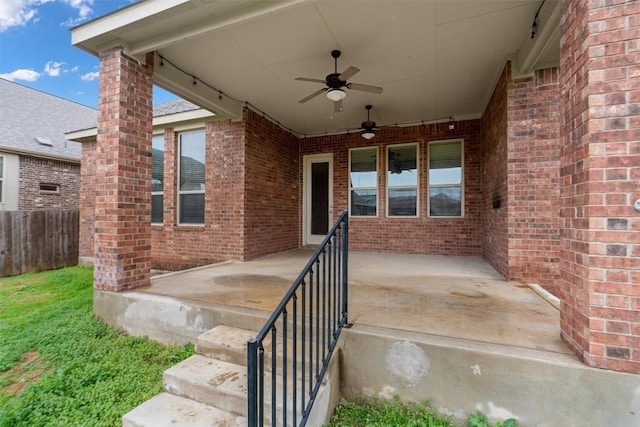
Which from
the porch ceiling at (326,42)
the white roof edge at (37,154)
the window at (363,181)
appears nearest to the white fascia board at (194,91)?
the porch ceiling at (326,42)

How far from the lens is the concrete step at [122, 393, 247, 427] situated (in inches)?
67.5

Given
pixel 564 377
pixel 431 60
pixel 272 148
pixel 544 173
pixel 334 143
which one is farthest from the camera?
pixel 334 143

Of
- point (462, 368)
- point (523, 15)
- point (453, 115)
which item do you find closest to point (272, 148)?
point (453, 115)

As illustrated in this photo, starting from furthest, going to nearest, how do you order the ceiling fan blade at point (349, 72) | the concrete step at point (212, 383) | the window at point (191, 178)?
the window at point (191, 178), the ceiling fan blade at point (349, 72), the concrete step at point (212, 383)

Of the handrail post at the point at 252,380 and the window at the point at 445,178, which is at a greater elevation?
the window at the point at 445,178

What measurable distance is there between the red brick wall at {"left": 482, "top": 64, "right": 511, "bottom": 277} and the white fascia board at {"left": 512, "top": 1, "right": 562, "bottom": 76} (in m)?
0.22

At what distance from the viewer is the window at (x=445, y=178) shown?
238 inches

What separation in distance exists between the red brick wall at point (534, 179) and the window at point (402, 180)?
274 cm

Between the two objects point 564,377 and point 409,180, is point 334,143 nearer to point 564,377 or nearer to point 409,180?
point 409,180

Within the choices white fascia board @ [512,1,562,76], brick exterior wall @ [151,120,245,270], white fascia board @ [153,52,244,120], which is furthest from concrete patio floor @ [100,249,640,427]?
white fascia board @ [153,52,244,120]

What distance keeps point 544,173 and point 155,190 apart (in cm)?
716

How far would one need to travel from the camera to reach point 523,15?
2.97 metres

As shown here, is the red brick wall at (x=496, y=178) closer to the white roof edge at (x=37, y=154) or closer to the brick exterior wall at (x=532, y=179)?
the brick exterior wall at (x=532, y=179)

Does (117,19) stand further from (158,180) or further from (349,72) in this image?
(158,180)
